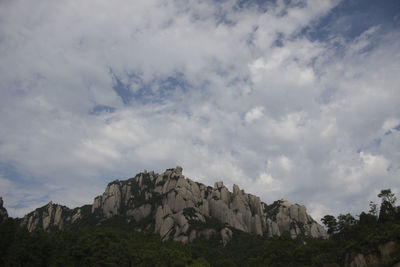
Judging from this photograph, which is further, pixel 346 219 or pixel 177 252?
pixel 346 219

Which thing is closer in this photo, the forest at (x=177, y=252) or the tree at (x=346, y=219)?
the forest at (x=177, y=252)

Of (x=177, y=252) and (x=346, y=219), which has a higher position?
(x=346, y=219)

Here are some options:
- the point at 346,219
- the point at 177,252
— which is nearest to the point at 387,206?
the point at 346,219

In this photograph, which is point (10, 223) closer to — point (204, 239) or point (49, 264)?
point (49, 264)

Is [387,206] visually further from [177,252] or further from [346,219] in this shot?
[177,252]

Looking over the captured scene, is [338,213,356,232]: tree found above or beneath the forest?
above

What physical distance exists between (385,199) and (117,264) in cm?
10439

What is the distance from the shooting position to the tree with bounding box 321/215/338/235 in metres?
113

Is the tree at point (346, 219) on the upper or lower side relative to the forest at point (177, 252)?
upper

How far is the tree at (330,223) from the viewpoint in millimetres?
113250

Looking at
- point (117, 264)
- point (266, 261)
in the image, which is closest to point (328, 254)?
point (266, 261)

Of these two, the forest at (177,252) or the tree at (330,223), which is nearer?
the forest at (177,252)

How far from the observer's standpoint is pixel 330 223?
114 m

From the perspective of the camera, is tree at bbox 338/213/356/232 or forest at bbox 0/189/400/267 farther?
tree at bbox 338/213/356/232
